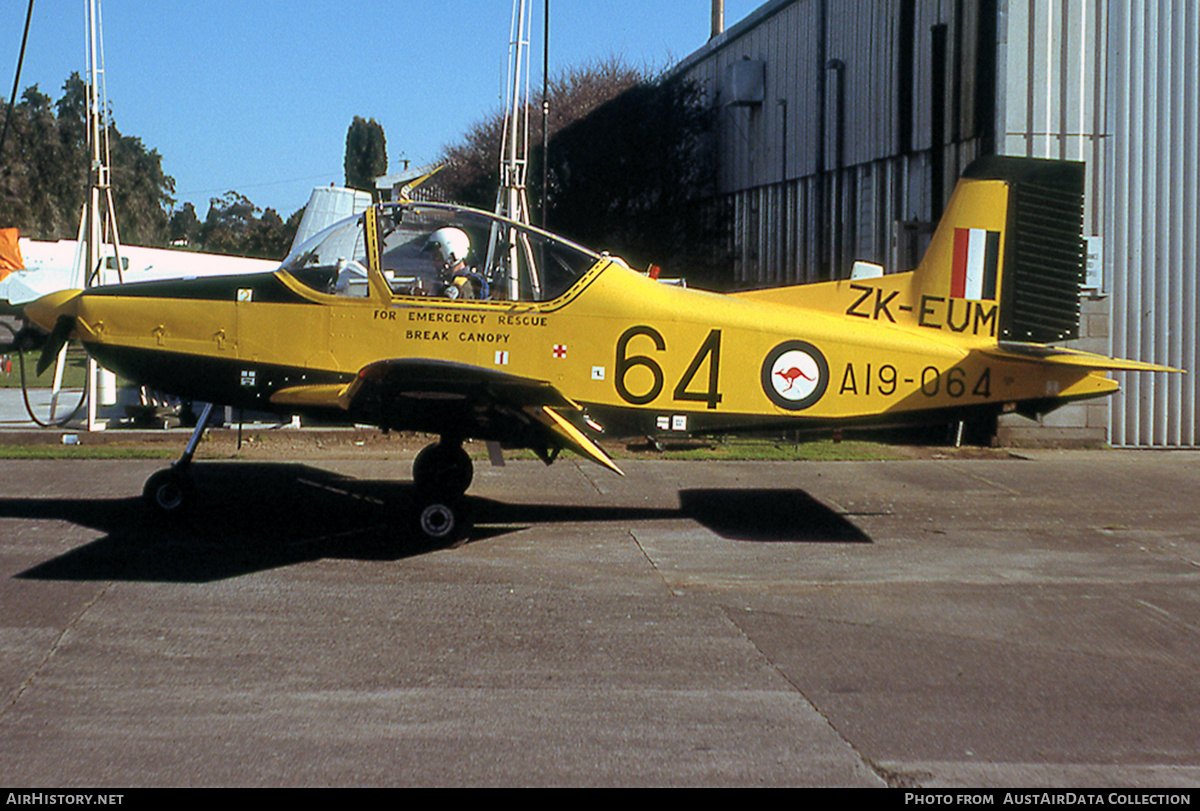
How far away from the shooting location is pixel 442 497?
7.59 meters

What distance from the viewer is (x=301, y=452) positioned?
38.1 ft

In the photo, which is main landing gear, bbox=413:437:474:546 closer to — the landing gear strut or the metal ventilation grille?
the landing gear strut

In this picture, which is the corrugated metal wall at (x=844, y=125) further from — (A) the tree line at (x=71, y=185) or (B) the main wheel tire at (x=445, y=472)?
(A) the tree line at (x=71, y=185)

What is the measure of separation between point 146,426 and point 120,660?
8633 millimetres

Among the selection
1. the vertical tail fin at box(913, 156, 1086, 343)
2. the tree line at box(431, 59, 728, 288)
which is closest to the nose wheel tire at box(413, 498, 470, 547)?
the vertical tail fin at box(913, 156, 1086, 343)

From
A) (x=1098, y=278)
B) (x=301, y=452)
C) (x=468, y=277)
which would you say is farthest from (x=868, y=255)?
(x=468, y=277)

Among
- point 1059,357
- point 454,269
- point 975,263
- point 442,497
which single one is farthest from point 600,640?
point 975,263

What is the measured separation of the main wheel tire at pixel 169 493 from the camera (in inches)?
316

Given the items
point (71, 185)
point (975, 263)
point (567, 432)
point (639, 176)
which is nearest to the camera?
point (567, 432)

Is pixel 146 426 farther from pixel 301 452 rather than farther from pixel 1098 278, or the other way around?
pixel 1098 278

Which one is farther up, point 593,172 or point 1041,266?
point 593,172

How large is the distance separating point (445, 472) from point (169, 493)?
2173 millimetres

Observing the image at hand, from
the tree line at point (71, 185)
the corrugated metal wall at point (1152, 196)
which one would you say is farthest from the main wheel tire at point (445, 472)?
the tree line at point (71, 185)

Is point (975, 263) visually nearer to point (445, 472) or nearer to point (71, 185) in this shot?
point (445, 472)
